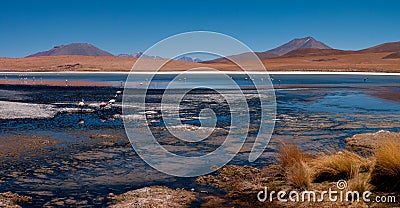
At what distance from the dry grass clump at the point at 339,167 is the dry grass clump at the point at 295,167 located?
0.65 ft

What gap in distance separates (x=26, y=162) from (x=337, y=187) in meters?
6.09

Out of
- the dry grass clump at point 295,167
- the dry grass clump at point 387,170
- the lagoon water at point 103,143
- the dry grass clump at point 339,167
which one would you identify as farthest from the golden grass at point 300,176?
the lagoon water at point 103,143

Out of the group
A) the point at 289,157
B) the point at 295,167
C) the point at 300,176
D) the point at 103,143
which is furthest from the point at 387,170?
the point at 103,143

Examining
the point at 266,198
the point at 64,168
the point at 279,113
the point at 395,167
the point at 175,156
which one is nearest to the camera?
the point at 395,167

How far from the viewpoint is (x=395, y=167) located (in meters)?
5.71

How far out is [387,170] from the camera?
577cm

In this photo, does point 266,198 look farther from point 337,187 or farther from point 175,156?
point 175,156

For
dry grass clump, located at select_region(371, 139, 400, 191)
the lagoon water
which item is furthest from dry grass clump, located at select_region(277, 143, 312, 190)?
dry grass clump, located at select_region(371, 139, 400, 191)

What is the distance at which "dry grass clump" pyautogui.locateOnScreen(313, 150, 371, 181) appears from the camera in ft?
20.8

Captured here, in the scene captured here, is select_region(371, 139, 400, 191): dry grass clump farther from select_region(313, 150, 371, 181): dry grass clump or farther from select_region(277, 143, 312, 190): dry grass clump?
select_region(277, 143, 312, 190): dry grass clump

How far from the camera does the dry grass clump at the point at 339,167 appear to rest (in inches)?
250

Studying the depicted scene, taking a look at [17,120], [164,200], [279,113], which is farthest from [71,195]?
[279,113]

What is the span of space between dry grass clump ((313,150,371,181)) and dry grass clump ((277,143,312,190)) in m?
0.20

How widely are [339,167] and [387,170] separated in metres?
0.84
